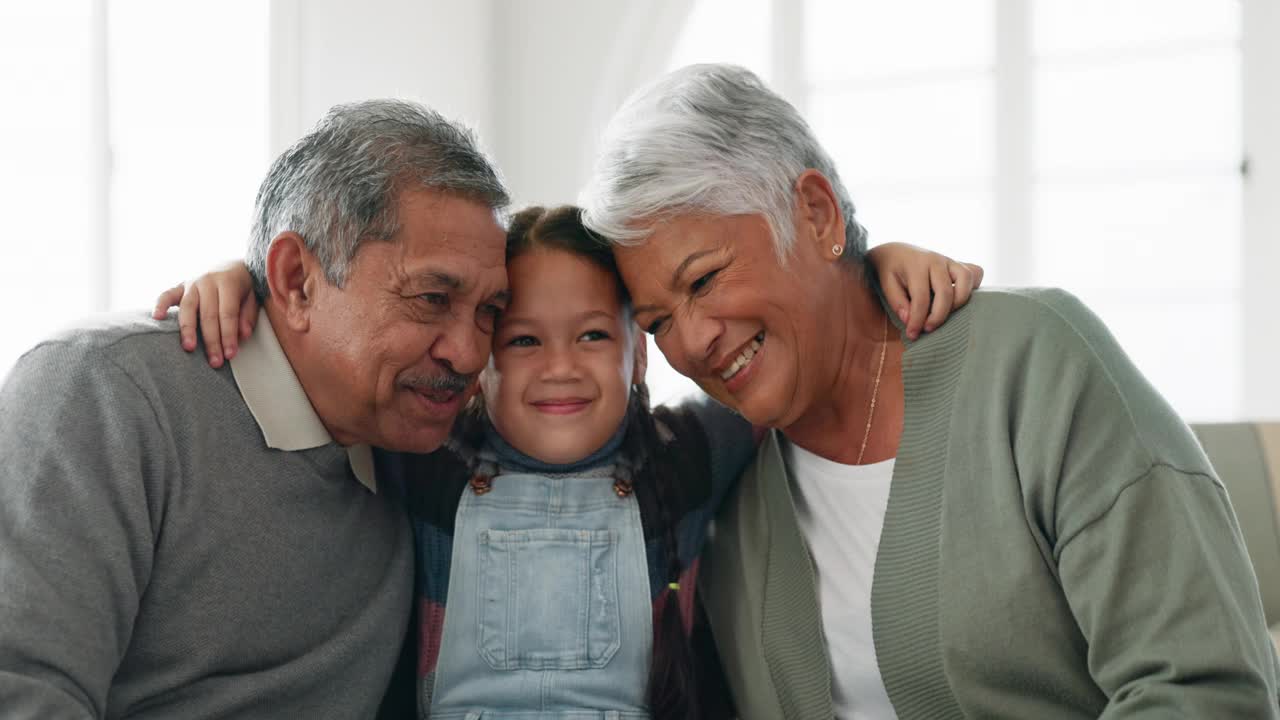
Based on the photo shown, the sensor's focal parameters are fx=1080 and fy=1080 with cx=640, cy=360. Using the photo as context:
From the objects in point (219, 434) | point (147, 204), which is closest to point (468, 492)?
point (219, 434)

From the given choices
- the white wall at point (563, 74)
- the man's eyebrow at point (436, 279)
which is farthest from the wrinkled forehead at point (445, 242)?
the white wall at point (563, 74)

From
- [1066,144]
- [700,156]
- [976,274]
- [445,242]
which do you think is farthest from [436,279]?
[1066,144]

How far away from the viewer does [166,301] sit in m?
1.50

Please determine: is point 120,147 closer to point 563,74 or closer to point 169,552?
point 169,552

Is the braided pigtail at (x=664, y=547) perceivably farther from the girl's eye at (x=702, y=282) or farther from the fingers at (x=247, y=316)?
the fingers at (x=247, y=316)

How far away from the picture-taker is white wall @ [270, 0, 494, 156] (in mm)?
4055

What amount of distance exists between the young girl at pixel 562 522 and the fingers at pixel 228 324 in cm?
36

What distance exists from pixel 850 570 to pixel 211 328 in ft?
3.20

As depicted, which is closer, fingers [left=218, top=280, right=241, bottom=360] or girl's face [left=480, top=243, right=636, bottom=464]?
fingers [left=218, top=280, right=241, bottom=360]

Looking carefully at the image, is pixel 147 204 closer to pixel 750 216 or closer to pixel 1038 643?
pixel 750 216

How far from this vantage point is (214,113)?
12.6 feet

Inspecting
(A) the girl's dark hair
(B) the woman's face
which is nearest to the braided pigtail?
(A) the girl's dark hair

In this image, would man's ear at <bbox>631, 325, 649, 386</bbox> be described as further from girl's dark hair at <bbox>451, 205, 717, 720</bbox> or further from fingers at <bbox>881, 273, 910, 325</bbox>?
fingers at <bbox>881, 273, 910, 325</bbox>

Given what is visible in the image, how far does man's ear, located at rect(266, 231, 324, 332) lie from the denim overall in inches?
17.0
